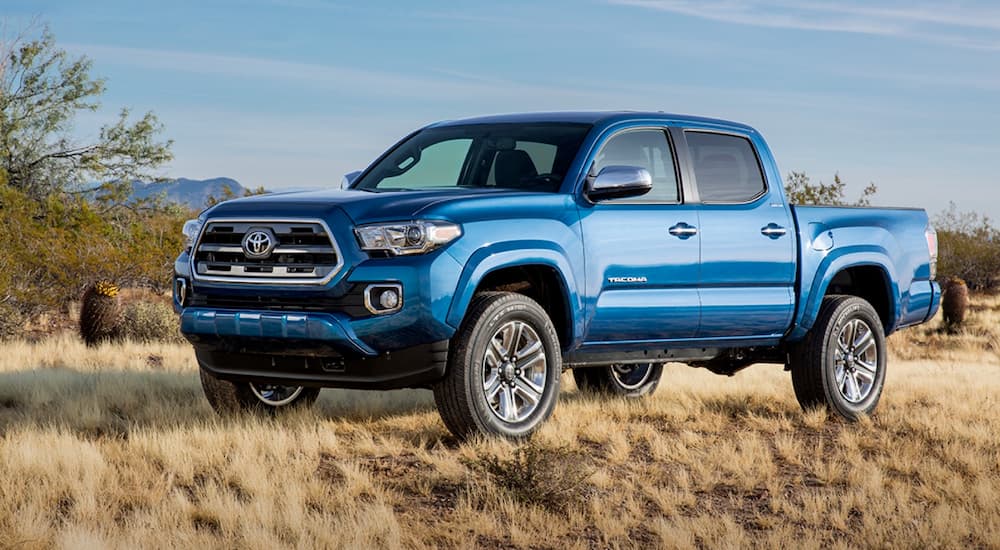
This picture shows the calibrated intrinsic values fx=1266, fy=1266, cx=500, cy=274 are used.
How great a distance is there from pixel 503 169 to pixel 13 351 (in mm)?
8287

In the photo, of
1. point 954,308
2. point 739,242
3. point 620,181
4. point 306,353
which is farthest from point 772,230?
point 954,308

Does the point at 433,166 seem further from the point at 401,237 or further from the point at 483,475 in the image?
the point at 483,475

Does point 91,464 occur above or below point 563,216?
below

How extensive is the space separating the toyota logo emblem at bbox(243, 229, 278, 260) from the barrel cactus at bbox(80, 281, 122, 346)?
9914mm

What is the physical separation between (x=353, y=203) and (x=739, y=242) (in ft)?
9.78

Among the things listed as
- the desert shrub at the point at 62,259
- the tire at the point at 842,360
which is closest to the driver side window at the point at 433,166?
the tire at the point at 842,360

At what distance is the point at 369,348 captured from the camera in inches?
277

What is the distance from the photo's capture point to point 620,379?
10.9m

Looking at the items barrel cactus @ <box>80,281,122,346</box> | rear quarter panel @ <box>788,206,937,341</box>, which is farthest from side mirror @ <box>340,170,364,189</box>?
barrel cactus @ <box>80,281,122,346</box>

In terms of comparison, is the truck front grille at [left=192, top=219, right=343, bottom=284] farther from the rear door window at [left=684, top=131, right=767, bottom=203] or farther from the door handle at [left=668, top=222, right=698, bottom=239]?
the rear door window at [left=684, top=131, right=767, bottom=203]

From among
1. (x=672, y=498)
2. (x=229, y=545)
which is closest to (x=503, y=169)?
(x=672, y=498)

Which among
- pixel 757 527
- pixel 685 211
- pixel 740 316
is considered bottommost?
pixel 757 527

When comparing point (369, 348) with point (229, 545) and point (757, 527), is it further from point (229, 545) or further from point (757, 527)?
point (757, 527)

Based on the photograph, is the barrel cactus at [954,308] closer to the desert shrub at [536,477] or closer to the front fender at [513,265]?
the front fender at [513,265]
